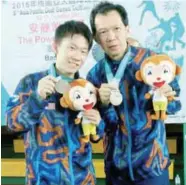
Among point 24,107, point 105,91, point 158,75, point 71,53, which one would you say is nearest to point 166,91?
point 158,75

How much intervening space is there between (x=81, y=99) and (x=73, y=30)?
23cm

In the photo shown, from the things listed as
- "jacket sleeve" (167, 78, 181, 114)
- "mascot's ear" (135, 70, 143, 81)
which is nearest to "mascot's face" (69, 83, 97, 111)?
"mascot's ear" (135, 70, 143, 81)

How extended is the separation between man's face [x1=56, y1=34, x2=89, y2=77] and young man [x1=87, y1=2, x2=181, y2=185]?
8 centimetres

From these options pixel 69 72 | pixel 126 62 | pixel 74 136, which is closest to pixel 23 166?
pixel 74 136

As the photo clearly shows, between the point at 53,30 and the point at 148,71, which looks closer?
the point at 148,71

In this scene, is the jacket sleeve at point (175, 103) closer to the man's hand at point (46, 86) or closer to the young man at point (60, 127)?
the young man at point (60, 127)

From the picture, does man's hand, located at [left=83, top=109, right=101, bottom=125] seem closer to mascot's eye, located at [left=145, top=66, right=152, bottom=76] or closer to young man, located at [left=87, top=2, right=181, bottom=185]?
young man, located at [left=87, top=2, right=181, bottom=185]

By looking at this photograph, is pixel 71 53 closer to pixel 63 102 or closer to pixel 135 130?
pixel 63 102

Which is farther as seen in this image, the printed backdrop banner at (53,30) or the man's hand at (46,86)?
the printed backdrop banner at (53,30)

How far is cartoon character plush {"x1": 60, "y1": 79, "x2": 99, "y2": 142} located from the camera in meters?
1.16

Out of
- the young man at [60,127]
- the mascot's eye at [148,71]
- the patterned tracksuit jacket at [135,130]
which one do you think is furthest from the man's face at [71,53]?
Answer: the mascot's eye at [148,71]

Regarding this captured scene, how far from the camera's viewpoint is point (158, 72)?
1153 millimetres

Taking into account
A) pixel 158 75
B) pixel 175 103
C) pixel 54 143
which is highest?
pixel 158 75

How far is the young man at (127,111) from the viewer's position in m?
1.24
